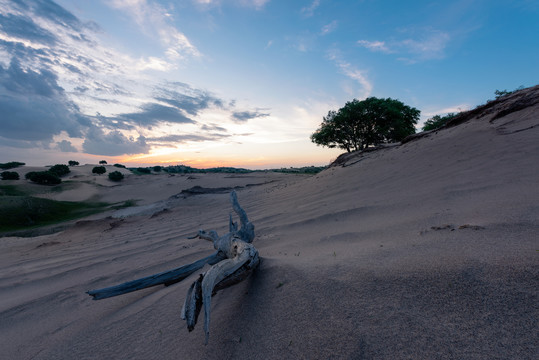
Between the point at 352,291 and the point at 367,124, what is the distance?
1809 centimetres

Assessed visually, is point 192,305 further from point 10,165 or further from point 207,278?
point 10,165

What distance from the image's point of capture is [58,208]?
11344 mm

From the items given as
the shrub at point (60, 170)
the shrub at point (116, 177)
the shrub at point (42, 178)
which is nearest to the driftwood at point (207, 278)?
the shrub at point (42, 178)

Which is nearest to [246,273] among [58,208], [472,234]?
[472,234]

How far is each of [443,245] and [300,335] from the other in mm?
1260

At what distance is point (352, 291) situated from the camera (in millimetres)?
1408

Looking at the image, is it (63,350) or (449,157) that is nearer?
(63,350)

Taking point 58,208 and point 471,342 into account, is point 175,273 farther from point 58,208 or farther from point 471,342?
point 58,208

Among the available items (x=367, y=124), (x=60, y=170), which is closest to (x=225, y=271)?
(x=367, y=124)

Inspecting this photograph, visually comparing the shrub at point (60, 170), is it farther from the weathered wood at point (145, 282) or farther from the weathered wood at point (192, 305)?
the weathered wood at point (192, 305)

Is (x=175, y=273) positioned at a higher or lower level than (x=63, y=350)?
higher

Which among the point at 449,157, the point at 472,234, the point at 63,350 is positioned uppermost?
the point at 449,157

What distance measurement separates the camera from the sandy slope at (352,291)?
1.07 m

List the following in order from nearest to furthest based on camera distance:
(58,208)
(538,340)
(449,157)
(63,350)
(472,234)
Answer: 1. (538,340)
2. (63,350)
3. (472,234)
4. (449,157)
5. (58,208)
